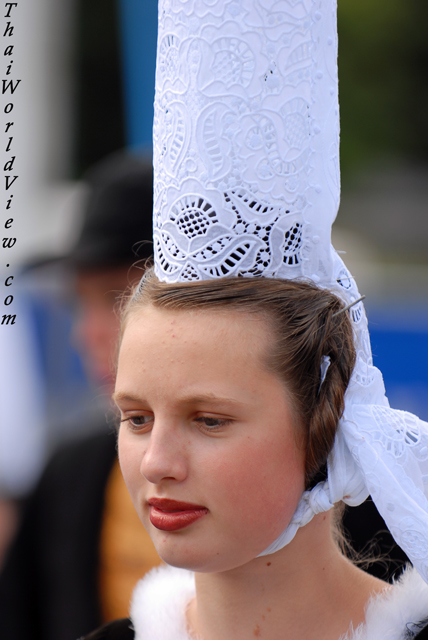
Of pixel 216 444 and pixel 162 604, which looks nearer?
pixel 216 444

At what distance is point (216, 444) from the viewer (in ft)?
4.23

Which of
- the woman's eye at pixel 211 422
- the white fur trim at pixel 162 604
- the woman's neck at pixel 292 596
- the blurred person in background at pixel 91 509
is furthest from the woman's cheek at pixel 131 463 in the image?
the blurred person in background at pixel 91 509

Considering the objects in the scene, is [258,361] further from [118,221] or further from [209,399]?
[118,221]

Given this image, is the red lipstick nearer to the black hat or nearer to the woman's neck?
the woman's neck

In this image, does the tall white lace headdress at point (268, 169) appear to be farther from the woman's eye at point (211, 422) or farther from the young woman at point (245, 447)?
the woman's eye at point (211, 422)

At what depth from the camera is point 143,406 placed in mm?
1362

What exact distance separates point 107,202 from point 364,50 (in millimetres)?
5841

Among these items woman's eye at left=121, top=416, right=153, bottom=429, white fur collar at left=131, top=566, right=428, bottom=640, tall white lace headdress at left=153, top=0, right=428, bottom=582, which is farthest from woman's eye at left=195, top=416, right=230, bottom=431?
white fur collar at left=131, top=566, right=428, bottom=640

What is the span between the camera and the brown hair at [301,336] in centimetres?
135

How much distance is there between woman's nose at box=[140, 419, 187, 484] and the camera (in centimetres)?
128

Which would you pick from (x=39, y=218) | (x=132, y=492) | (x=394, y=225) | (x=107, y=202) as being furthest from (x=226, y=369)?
(x=394, y=225)

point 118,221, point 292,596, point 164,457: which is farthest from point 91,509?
point 164,457

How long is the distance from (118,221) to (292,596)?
1772 millimetres

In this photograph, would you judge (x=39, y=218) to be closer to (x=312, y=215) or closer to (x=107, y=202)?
(x=107, y=202)
